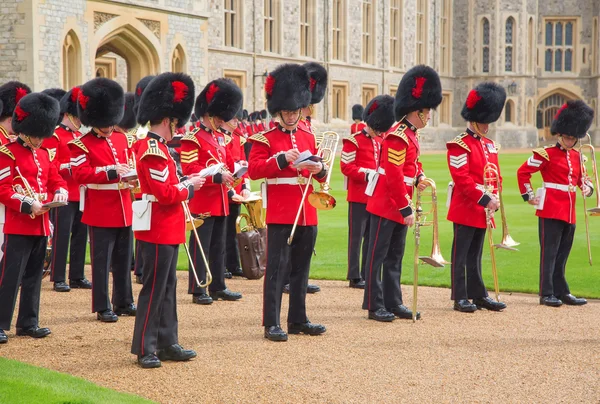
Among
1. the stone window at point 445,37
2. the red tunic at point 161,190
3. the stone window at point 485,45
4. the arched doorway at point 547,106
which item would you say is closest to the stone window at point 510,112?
the stone window at point 485,45

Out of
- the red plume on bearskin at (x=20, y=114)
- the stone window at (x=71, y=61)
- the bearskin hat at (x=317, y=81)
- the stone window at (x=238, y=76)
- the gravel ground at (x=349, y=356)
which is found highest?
the stone window at (x=238, y=76)

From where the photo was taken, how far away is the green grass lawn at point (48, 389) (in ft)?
12.5

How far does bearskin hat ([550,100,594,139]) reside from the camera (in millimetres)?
6391

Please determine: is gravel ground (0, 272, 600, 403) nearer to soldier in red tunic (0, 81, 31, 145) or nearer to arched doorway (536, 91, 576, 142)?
soldier in red tunic (0, 81, 31, 145)

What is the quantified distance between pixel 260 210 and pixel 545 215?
246cm

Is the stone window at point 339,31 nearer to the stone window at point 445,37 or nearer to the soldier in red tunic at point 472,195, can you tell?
the stone window at point 445,37

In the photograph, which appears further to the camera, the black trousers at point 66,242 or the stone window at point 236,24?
the stone window at point 236,24

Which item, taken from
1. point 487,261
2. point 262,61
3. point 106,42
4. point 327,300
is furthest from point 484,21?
point 327,300

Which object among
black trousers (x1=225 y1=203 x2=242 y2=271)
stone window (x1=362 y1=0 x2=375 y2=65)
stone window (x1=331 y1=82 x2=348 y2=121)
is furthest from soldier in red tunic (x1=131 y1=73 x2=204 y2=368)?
stone window (x1=362 y1=0 x2=375 y2=65)

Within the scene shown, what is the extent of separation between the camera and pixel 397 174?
5.64m

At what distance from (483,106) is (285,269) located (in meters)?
1.83

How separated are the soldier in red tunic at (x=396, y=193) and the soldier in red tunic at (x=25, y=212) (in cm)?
199

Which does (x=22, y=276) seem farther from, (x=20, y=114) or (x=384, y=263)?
(x=384, y=263)

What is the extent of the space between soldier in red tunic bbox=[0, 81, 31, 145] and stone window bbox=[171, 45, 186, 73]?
13738 millimetres
